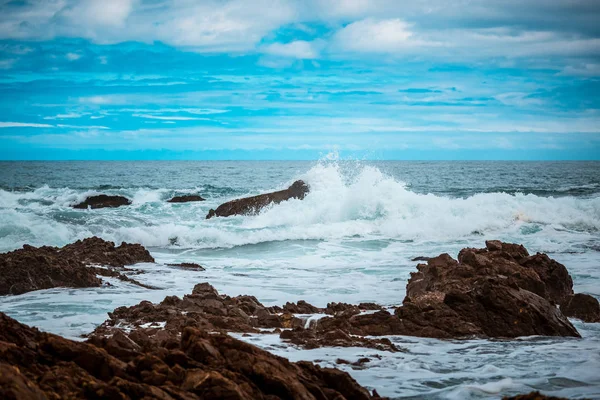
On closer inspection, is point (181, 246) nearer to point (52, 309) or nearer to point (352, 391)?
point (52, 309)

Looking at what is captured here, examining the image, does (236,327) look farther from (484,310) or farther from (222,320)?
(484,310)

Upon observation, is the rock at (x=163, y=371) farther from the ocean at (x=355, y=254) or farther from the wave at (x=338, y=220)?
the wave at (x=338, y=220)

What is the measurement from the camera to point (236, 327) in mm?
8188

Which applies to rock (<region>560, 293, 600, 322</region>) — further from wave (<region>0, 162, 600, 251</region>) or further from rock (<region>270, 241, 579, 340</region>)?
wave (<region>0, 162, 600, 251</region>)

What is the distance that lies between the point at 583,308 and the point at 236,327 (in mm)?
5315

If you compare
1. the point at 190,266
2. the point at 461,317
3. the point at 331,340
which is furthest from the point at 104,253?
the point at 461,317

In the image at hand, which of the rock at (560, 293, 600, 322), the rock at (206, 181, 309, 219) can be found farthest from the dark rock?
the rock at (206, 181, 309, 219)

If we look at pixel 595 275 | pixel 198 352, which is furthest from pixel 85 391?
pixel 595 275

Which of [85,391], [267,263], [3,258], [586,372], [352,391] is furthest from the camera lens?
[267,263]

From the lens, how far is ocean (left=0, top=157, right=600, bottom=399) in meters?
6.62

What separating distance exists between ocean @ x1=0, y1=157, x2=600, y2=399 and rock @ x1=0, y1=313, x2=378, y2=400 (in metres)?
1.50

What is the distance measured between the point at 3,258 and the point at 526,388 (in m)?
9.38

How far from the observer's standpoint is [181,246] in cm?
2016

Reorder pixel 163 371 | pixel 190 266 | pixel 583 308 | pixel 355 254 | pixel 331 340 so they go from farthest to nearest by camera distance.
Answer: pixel 355 254, pixel 190 266, pixel 583 308, pixel 331 340, pixel 163 371
